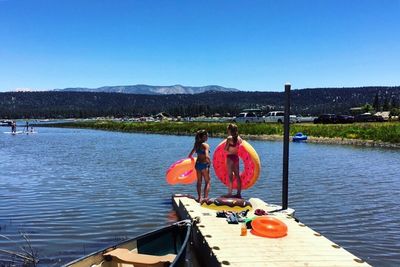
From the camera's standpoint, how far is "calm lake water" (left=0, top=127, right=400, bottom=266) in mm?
10320

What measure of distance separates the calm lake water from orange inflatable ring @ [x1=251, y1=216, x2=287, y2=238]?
2226mm

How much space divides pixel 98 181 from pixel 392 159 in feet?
60.0

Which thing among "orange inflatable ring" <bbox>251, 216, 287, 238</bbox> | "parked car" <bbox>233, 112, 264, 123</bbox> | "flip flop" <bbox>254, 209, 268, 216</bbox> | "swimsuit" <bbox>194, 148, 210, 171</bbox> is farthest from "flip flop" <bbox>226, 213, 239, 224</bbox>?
"parked car" <bbox>233, 112, 264, 123</bbox>

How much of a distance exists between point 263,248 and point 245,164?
499 cm

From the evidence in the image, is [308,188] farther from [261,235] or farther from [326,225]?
[261,235]

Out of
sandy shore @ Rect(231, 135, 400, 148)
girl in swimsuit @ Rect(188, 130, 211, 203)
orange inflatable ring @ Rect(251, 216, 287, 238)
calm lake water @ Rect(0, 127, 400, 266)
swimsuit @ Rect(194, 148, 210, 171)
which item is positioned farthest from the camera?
sandy shore @ Rect(231, 135, 400, 148)

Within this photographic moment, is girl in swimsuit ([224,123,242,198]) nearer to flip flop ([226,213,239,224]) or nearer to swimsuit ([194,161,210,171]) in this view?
swimsuit ([194,161,210,171])

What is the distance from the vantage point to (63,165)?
82.8 ft

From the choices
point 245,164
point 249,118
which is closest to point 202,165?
point 245,164

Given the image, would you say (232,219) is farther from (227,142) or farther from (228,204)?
(227,142)

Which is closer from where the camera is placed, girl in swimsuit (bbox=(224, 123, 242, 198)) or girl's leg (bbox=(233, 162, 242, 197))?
girl in swimsuit (bbox=(224, 123, 242, 198))

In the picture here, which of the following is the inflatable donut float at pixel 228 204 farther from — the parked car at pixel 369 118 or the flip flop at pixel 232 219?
the parked car at pixel 369 118

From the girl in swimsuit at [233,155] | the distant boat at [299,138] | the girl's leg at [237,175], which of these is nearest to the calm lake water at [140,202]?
the girl's leg at [237,175]

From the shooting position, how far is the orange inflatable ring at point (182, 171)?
13.7m
